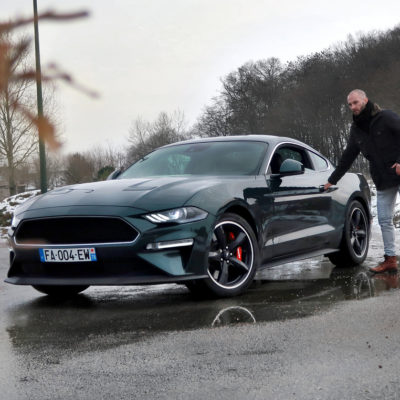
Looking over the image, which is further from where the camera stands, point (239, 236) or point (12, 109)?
point (239, 236)

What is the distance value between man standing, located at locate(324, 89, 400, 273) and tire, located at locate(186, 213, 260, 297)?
1.72 m

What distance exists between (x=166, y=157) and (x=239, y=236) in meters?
1.60

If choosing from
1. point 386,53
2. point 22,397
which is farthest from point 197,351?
point 386,53

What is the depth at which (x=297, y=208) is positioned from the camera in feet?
→ 21.0

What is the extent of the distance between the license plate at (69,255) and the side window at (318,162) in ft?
10.3

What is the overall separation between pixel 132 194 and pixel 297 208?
5.88ft

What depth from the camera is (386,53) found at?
175ft

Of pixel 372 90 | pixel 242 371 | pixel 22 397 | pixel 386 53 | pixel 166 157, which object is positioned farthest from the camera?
pixel 386 53

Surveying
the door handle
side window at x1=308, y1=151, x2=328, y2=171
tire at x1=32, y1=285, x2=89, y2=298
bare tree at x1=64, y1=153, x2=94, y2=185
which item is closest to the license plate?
tire at x1=32, y1=285, x2=89, y2=298

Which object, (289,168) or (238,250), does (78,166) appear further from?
(289,168)

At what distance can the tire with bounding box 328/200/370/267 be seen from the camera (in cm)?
727

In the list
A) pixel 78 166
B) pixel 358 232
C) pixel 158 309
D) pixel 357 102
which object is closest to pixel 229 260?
pixel 158 309

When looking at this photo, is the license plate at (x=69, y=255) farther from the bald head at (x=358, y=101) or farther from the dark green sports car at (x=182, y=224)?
the bald head at (x=358, y=101)

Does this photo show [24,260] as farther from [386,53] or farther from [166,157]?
[386,53]
